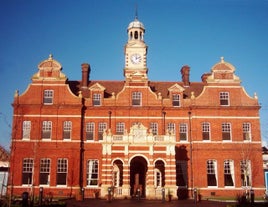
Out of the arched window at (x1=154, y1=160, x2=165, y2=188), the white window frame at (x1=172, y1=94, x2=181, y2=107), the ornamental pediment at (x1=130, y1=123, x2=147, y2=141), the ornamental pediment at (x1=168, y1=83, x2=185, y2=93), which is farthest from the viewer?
the ornamental pediment at (x1=168, y1=83, x2=185, y2=93)

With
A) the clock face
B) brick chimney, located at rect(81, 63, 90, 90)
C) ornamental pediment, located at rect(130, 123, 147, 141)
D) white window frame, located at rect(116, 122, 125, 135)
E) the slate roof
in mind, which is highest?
the clock face

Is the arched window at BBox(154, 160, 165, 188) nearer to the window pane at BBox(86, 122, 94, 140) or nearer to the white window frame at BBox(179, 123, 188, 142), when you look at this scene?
the white window frame at BBox(179, 123, 188, 142)

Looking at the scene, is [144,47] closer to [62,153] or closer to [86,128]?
[86,128]

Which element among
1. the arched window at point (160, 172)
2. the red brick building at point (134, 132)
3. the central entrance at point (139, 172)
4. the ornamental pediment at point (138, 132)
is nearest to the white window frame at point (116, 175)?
the red brick building at point (134, 132)

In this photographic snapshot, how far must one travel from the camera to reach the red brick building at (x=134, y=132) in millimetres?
38844

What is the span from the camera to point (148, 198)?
1361 inches

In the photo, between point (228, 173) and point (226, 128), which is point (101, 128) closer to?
point (226, 128)

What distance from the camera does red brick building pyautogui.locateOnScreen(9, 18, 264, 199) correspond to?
38.8 metres

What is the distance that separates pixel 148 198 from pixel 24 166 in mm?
14760

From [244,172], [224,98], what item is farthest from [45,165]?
[224,98]

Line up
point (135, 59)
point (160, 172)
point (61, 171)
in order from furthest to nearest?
point (135, 59)
point (61, 171)
point (160, 172)

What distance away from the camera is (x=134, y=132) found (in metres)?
36.4

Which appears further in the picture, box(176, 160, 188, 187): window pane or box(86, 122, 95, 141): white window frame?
box(86, 122, 95, 141): white window frame

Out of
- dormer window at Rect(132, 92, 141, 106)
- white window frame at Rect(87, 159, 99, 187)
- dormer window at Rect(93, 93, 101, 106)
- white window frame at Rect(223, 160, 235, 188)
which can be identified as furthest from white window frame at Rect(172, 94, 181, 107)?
white window frame at Rect(87, 159, 99, 187)
